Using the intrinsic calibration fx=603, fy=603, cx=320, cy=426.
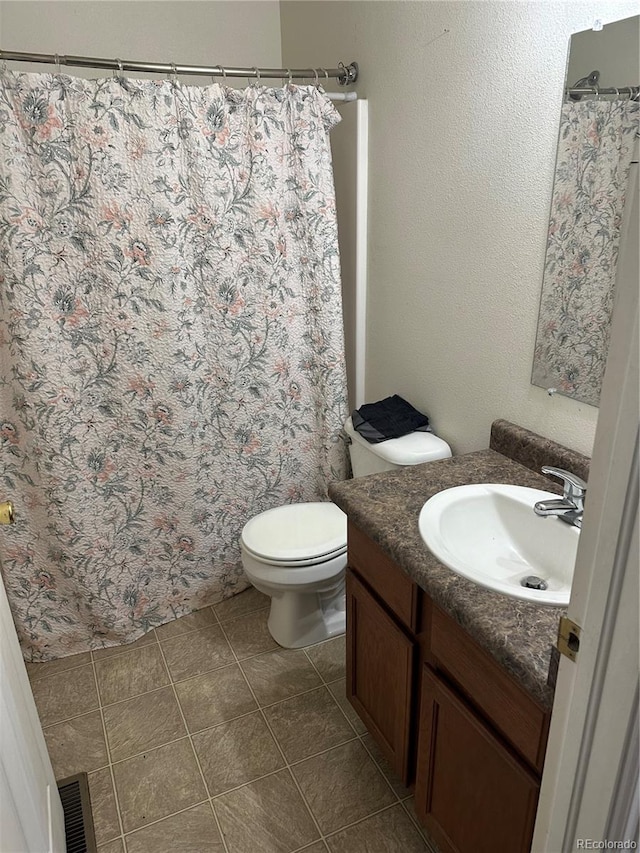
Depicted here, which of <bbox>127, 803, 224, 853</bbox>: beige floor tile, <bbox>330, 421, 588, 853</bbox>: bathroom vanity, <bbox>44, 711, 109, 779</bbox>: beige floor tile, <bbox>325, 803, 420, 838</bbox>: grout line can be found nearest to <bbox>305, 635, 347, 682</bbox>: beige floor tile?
<bbox>330, 421, 588, 853</bbox>: bathroom vanity

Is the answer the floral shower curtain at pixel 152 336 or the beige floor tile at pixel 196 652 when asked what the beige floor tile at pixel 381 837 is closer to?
the beige floor tile at pixel 196 652

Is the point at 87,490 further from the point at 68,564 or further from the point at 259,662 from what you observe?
the point at 259,662

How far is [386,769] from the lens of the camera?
1.69 m

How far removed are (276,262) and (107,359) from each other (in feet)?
2.17

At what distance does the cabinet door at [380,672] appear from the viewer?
4.51ft

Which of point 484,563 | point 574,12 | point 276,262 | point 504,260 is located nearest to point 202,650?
point 484,563

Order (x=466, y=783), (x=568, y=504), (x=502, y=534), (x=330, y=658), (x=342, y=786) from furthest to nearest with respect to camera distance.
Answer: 1. (x=330, y=658)
2. (x=342, y=786)
3. (x=502, y=534)
4. (x=568, y=504)
5. (x=466, y=783)

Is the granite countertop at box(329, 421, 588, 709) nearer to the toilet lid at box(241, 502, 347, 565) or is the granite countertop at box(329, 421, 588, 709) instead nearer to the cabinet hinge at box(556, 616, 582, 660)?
the cabinet hinge at box(556, 616, 582, 660)

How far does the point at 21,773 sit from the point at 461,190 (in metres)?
1.72

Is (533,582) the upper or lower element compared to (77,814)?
upper

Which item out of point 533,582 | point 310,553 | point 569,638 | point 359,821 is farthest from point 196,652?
point 569,638

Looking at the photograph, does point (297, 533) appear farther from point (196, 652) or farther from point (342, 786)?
point (342, 786)

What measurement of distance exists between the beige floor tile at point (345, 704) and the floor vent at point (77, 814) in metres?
0.75

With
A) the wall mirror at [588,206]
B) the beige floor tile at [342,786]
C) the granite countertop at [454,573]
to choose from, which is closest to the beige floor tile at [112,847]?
the beige floor tile at [342,786]
